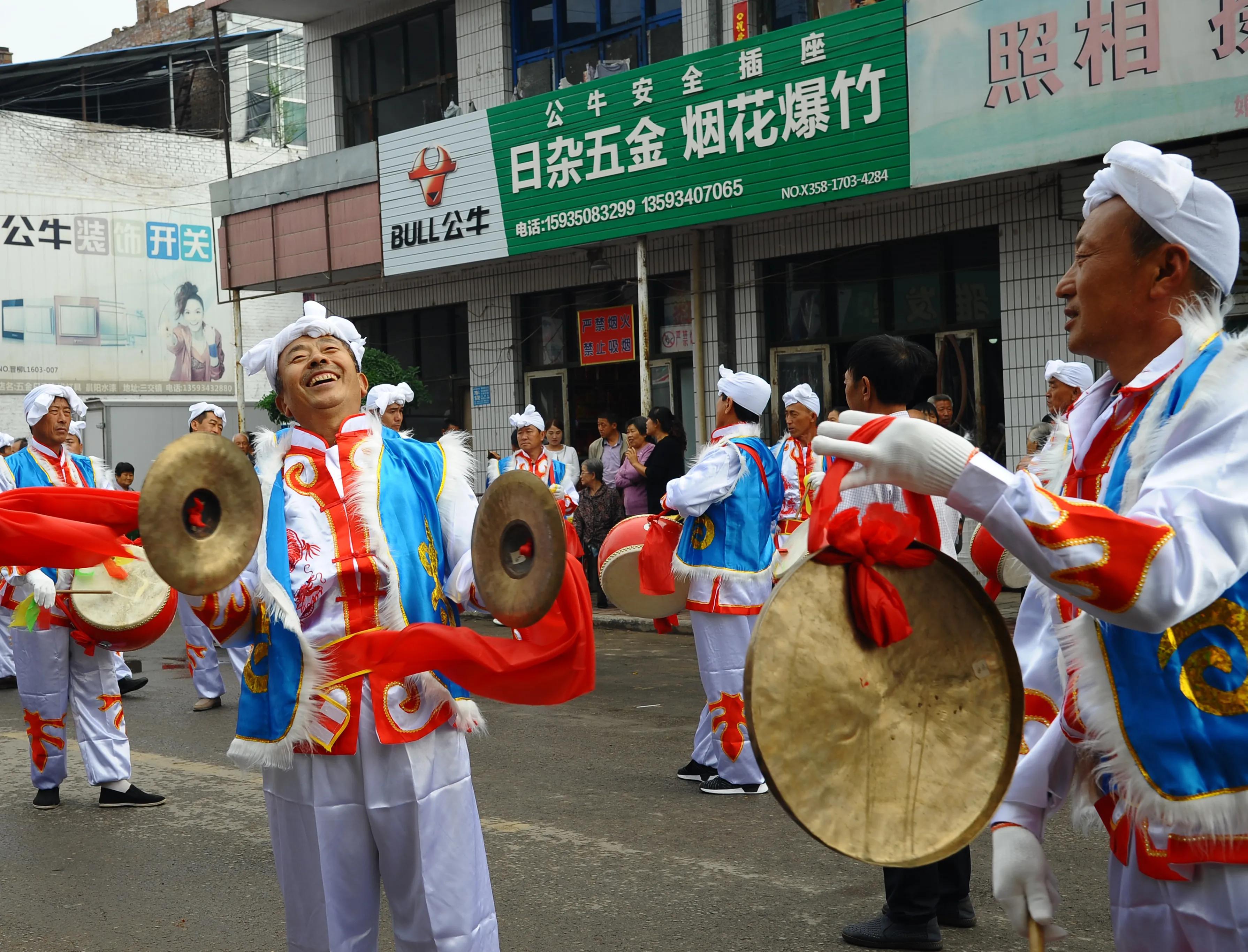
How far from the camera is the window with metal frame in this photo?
1791 centimetres

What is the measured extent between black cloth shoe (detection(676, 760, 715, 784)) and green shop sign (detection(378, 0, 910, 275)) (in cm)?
701

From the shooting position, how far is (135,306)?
30328mm

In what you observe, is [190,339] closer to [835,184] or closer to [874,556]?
[835,184]

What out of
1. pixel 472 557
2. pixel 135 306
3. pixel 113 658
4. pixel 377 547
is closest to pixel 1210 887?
pixel 472 557

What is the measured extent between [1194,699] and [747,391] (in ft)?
16.0

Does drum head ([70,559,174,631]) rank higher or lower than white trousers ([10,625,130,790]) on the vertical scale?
higher

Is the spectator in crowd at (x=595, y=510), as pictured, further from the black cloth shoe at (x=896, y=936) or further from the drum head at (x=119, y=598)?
the black cloth shoe at (x=896, y=936)

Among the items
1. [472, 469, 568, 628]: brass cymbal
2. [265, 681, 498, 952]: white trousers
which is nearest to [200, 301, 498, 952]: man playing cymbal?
[265, 681, 498, 952]: white trousers

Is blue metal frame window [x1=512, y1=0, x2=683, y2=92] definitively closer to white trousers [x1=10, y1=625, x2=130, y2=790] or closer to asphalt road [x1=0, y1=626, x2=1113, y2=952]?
asphalt road [x1=0, y1=626, x2=1113, y2=952]

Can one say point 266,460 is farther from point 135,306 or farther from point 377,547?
point 135,306

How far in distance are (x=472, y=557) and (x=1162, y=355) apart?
1.44 m

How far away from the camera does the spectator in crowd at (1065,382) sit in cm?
899

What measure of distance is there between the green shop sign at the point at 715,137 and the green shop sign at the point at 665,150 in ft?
0.05

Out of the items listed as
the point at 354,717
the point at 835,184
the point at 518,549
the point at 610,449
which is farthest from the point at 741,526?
the point at 610,449
